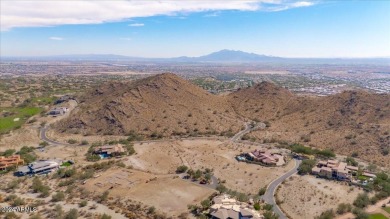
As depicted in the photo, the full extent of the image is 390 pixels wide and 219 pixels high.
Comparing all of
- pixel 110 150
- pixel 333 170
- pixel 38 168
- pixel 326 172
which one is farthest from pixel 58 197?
pixel 333 170

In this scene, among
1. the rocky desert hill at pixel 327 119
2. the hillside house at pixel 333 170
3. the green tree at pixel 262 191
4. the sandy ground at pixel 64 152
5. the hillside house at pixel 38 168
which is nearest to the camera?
the green tree at pixel 262 191

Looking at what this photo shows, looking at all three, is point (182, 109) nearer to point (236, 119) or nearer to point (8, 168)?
point (236, 119)

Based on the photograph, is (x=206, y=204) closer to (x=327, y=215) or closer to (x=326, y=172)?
(x=327, y=215)

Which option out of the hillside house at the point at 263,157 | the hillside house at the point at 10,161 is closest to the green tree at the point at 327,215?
the hillside house at the point at 263,157

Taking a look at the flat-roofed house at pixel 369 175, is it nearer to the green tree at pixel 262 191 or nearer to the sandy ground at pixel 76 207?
the green tree at pixel 262 191

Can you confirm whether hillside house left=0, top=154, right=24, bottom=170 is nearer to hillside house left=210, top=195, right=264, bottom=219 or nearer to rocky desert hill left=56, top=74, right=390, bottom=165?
rocky desert hill left=56, top=74, right=390, bottom=165
